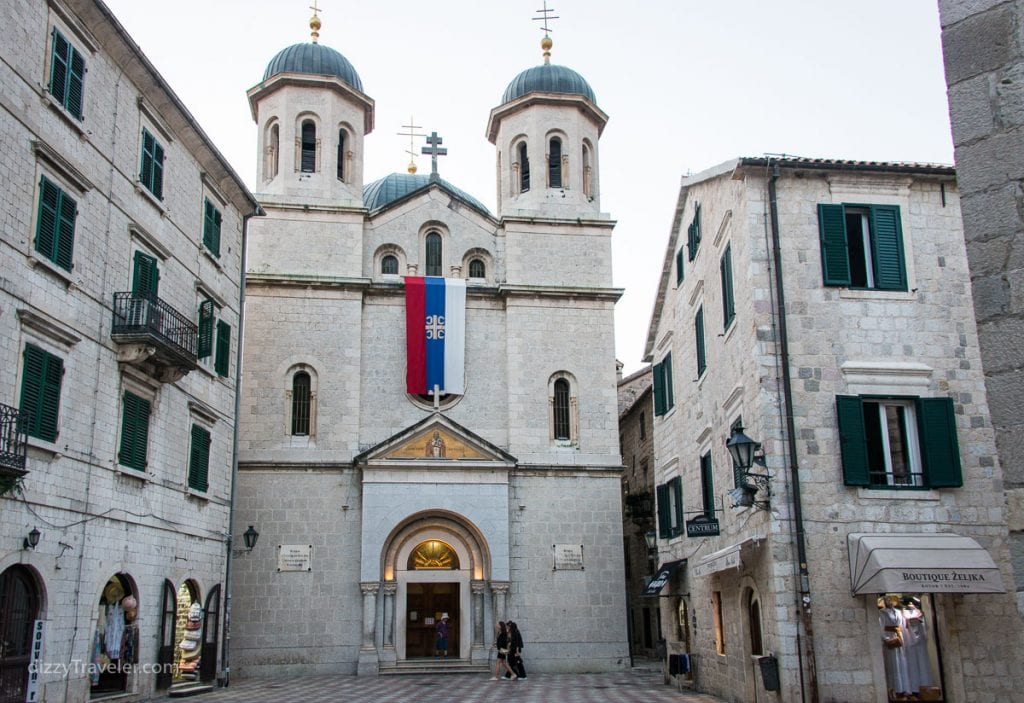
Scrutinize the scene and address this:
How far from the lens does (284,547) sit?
91.5 feet

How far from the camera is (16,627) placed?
15.7m

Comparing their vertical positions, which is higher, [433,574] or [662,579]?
[433,574]

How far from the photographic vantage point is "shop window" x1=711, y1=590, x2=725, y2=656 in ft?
67.4

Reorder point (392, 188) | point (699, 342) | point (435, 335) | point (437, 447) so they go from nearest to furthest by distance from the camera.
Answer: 1. point (699, 342)
2. point (437, 447)
3. point (435, 335)
4. point (392, 188)

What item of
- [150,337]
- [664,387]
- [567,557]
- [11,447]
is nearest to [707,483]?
[664,387]

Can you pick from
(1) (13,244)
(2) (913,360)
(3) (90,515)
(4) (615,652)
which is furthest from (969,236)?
(4) (615,652)

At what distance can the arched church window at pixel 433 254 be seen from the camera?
31.9 meters

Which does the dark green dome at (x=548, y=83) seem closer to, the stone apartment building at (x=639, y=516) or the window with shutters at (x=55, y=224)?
the stone apartment building at (x=639, y=516)

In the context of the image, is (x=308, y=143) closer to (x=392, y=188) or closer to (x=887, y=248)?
(x=392, y=188)

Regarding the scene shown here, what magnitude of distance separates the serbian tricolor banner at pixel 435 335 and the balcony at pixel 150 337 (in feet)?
32.0

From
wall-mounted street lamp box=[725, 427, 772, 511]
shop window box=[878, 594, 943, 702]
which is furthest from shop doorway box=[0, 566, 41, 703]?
shop window box=[878, 594, 943, 702]

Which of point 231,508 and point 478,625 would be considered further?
point 478,625

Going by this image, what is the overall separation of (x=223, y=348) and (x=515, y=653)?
10.6 m

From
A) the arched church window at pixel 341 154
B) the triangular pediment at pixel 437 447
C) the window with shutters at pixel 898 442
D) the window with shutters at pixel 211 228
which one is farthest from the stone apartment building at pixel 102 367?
the window with shutters at pixel 898 442
